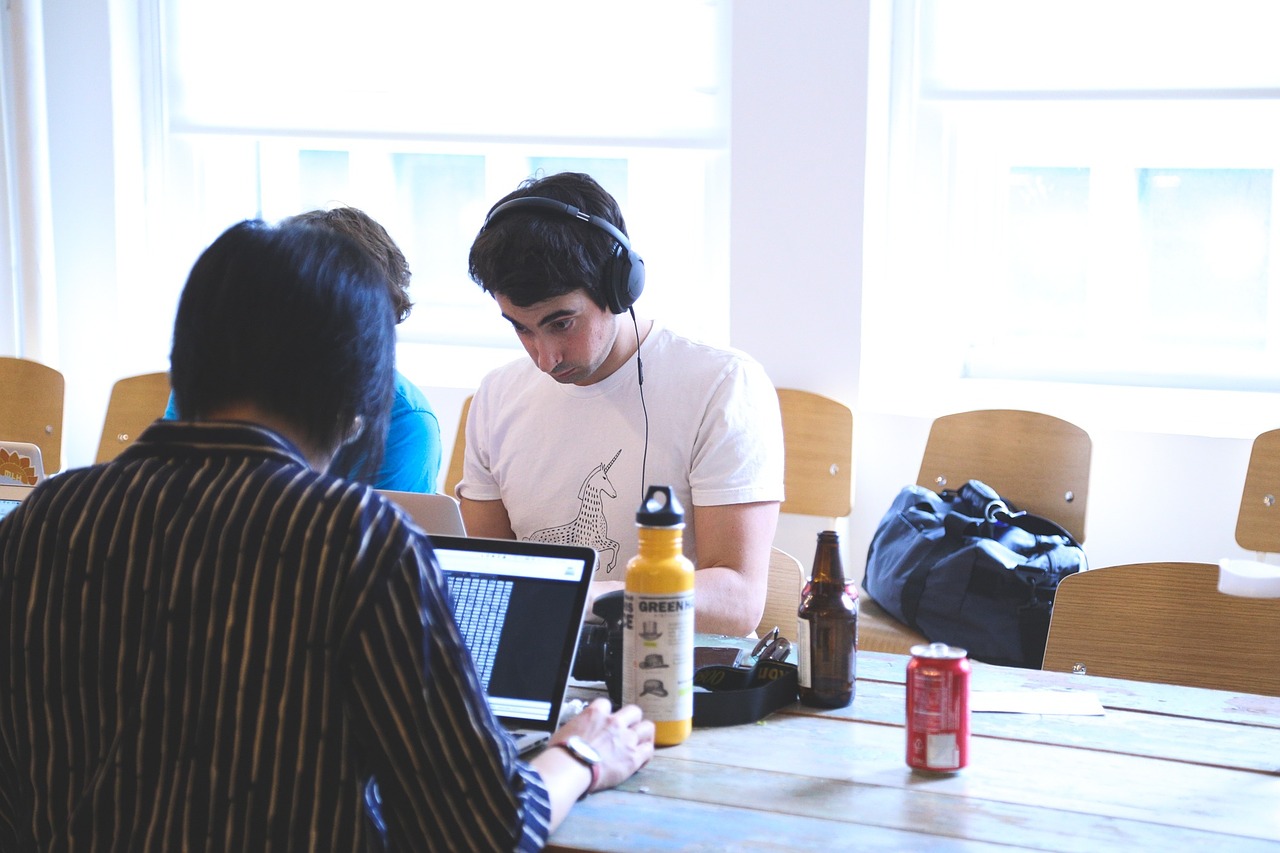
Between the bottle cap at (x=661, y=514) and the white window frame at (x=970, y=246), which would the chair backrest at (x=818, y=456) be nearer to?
the white window frame at (x=970, y=246)

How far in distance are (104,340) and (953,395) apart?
9.12 ft

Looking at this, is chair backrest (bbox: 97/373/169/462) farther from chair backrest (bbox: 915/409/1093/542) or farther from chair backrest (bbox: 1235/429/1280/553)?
chair backrest (bbox: 1235/429/1280/553)

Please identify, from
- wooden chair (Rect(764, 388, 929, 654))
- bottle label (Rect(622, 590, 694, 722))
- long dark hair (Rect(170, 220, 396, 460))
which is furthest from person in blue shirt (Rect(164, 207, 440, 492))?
wooden chair (Rect(764, 388, 929, 654))

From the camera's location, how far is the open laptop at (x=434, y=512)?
1424 millimetres

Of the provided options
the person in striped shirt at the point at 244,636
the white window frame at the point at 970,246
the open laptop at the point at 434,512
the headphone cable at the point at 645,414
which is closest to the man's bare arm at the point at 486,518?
the headphone cable at the point at 645,414

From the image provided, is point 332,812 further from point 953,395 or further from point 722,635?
point 953,395

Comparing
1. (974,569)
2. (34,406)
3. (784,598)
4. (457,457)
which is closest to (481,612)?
(784,598)

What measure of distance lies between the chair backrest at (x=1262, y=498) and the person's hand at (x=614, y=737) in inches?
82.9

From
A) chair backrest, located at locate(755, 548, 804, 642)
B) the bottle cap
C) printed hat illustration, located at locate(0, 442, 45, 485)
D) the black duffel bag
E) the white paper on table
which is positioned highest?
the bottle cap

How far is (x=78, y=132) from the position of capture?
397cm

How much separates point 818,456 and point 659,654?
2.06 m

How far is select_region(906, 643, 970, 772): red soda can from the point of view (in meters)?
1.19

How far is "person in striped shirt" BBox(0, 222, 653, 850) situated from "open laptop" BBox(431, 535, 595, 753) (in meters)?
0.30

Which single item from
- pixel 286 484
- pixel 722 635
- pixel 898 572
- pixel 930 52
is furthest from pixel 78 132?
pixel 286 484
